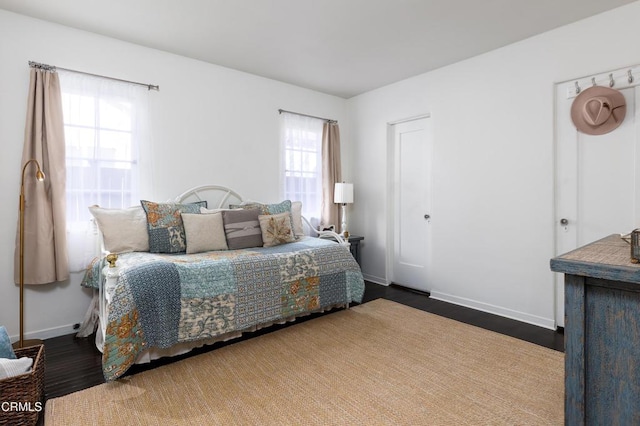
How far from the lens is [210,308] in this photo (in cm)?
248

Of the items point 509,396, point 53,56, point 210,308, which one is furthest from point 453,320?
point 53,56

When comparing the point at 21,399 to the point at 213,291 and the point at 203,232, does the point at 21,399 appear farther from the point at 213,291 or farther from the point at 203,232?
the point at 203,232

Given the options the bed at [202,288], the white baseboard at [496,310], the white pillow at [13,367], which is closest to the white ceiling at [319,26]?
the bed at [202,288]

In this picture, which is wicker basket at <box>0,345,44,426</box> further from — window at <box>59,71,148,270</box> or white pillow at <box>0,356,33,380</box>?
window at <box>59,71,148,270</box>

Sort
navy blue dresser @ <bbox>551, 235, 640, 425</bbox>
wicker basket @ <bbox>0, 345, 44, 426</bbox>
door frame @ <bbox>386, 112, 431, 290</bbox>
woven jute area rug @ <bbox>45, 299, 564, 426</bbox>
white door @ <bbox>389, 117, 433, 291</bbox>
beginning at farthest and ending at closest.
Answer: door frame @ <bbox>386, 112, 431, 290</bbox>, white door @ <bbox>389, 117, 433, 291</bbox>, woven jute area rug @ <bbox>45, 299, 564, 426</bbox>, wicker basket @ <bbox>0, 345, 44, 426</bbox>, navy blue dresser @ <bbox>551, 235, 640, 425</bbox>

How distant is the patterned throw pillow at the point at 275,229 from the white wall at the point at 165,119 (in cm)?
70

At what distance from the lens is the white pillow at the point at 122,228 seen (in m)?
2.77

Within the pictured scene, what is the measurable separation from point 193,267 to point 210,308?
0.32m

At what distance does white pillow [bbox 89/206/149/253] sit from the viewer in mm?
2771

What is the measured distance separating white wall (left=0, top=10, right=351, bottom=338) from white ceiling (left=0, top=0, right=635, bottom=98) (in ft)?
0.51

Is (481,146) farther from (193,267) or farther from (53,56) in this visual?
(53,56)

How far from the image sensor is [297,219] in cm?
398

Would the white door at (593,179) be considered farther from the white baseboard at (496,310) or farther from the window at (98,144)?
the window at (98,144)

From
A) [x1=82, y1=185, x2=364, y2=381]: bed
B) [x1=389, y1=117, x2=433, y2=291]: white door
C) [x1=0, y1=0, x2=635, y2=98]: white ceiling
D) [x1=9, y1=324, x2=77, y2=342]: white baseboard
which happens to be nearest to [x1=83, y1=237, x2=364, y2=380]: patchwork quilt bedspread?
[x1=82, y1=185, x2=364, y2=381]: bed
